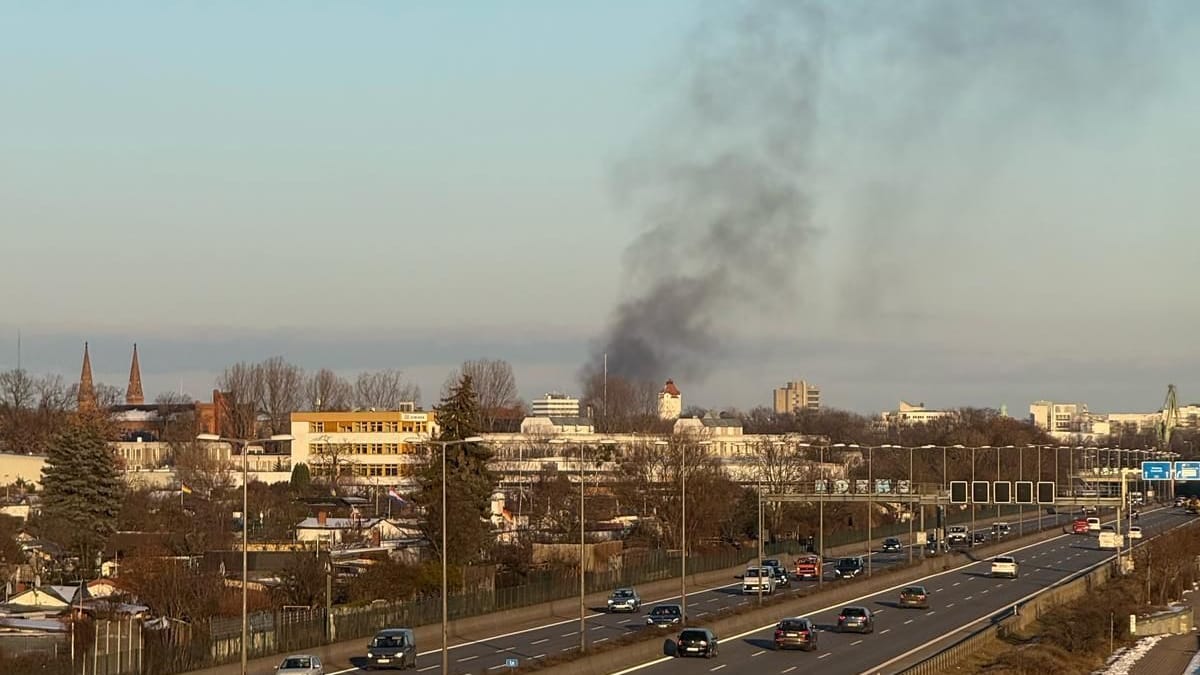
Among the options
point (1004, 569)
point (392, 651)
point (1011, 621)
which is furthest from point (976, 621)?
point (392, 651)

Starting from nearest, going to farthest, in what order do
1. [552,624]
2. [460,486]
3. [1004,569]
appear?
1. [552,624]
2. [460,486]
3. [1004,569]

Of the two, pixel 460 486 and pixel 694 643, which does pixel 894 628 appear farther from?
pixel 460 486

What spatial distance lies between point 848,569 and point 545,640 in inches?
1961

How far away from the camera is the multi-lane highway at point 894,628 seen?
236ft

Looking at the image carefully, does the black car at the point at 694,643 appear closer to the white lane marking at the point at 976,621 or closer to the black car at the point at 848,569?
the white lane marking at the point at 976,621

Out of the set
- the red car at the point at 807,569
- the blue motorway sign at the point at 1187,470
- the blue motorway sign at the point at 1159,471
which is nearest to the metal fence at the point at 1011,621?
the blue motorway sign at the point at 1159,471

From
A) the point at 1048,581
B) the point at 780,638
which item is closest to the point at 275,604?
the point at 780,638

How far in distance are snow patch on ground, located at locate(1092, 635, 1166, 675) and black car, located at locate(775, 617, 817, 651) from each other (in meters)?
14.8

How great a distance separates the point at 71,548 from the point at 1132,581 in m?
82.8

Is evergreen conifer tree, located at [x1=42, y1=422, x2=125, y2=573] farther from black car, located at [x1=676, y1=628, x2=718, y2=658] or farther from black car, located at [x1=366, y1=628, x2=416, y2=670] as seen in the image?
black car, located at [x1=676, y1=628, x2=718, y2=658]

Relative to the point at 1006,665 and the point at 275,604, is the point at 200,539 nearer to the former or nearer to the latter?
the point at 275,604

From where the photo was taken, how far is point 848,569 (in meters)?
127

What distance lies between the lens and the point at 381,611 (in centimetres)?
7962

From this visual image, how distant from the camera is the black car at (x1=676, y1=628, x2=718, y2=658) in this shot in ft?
245
